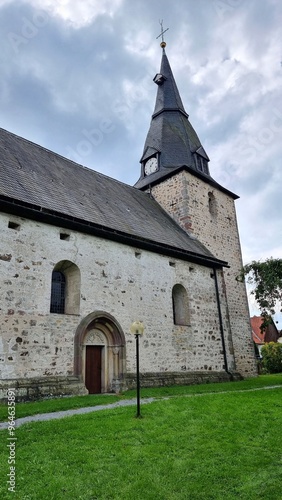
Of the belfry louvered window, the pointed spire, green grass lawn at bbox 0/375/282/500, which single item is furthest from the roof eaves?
the pointed spire

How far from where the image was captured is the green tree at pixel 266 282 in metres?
11.2

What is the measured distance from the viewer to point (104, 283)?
1145cm

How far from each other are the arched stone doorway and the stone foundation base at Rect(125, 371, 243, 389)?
0.46 meters

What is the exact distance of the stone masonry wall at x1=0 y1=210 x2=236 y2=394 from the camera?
912 cm

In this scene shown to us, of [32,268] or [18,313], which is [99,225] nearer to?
[32,268]

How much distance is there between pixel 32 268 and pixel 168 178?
465 inches

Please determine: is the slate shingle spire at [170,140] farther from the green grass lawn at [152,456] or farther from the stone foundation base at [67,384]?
the green grass lawn at [152,456]

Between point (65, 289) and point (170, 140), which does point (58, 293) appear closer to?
point (65, 289)

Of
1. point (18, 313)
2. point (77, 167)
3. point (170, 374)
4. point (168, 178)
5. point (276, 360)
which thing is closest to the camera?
point (18, 313)

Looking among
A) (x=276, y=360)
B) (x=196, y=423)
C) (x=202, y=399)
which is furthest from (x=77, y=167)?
(x=276, y=360)

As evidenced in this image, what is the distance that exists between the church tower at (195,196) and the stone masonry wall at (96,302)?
127 inches

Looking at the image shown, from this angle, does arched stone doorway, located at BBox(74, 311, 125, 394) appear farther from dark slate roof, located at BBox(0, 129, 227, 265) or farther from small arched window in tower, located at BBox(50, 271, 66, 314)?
dark slate roof, located at BBox(0, 129, 227, 265)

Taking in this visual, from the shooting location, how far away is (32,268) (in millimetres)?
9773

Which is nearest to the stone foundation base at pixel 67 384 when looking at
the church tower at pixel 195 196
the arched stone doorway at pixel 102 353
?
the arched stone doorway at pixel 102 353
